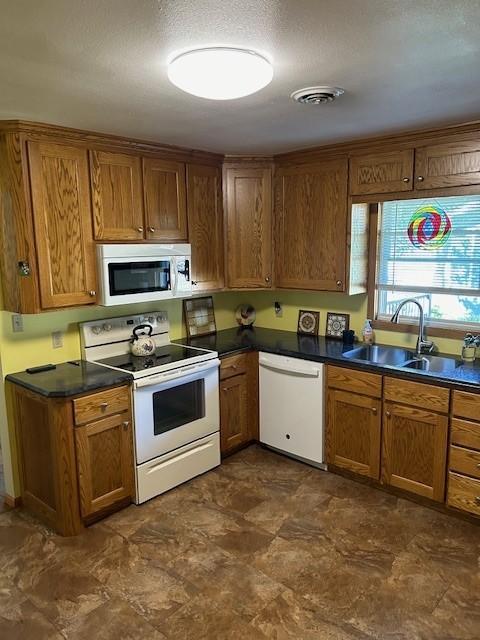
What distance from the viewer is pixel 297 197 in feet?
11.6

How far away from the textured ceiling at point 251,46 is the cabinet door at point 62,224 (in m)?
0.24

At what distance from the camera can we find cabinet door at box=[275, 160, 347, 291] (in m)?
3.34

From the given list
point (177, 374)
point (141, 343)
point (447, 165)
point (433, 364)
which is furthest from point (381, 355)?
point (141, 343)

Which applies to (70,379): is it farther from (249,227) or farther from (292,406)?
(249,227)

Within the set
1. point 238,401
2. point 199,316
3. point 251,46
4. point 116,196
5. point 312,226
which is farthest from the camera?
point 199,316

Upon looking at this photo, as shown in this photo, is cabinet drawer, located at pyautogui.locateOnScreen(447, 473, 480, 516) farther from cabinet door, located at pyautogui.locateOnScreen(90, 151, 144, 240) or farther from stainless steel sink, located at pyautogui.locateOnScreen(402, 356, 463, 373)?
cabinet door, located at pyautogui.locateOnScreen(90, 151, 144, 240)

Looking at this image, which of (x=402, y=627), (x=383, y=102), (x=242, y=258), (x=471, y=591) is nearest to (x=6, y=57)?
(x=383, y=102)

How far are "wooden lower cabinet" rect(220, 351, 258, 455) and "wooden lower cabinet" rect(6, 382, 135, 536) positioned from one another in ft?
2.76

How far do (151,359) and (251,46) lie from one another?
209 centimetres

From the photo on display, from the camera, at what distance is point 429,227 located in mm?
3230

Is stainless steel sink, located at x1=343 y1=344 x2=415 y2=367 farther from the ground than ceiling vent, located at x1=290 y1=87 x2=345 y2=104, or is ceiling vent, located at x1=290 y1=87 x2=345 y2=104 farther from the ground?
ceiling vent, located at x1=290 y1=87 x2=345 y2=104

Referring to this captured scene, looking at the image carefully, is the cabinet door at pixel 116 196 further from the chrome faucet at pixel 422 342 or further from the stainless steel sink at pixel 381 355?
the chrome faucet at pixel 422 342

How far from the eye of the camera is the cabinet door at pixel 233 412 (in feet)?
11.5

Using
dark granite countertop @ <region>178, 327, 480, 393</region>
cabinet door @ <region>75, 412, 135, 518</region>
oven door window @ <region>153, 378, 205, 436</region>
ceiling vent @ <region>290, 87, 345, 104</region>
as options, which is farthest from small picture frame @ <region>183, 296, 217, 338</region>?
ceiling vent @ <region>290, 87, 345, 104</region>
